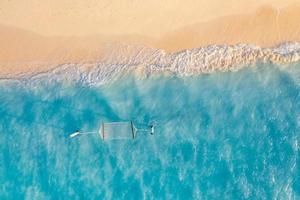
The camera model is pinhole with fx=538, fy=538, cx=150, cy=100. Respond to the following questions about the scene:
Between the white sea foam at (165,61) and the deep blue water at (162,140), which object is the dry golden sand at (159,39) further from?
the deep blue water at (162,140)

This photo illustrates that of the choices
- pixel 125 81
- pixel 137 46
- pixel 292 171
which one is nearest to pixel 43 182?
pixel 125 81

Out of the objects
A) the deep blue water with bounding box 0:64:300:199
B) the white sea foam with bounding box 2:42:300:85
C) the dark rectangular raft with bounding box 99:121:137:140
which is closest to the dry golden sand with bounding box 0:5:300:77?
the white sea foam with bounding box 2:42:300:85

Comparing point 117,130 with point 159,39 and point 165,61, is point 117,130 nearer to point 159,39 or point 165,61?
point 165,61

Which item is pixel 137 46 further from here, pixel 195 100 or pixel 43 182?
pixel 43 182

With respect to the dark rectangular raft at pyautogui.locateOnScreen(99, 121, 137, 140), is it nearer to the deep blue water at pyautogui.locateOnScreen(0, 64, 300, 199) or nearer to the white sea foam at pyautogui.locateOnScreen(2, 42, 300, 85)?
the deep blue water at pyautogui.locateOnScreen(0, 64, 300, 199)

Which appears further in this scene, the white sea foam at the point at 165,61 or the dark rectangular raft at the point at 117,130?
the dark rectangular raft at the point at 117,130

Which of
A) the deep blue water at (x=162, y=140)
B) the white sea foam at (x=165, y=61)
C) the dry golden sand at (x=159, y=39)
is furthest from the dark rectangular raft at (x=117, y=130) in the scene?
the dry golden sand at (x=159, y=39)
